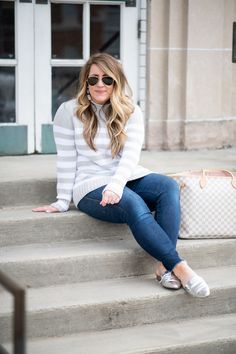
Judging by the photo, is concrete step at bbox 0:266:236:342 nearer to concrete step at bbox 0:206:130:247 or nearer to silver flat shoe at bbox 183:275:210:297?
silver flat shoe at bbox 183:275:210:297

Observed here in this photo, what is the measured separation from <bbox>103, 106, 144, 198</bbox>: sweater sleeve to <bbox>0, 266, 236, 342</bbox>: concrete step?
545 mm

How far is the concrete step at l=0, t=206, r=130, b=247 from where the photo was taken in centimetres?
473

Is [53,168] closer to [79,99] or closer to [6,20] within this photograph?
[79,99]

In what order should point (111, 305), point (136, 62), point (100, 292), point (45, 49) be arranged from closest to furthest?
point (111, 305) < point (100, 292) < point (45, 49) < point (136, 62)

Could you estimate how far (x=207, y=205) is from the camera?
4.91 metres

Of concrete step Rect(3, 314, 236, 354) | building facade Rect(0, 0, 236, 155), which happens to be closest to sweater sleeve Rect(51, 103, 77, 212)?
concrete step Rect(3, 314, 236, 354)

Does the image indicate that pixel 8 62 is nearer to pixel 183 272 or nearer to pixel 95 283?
pixel 95 283

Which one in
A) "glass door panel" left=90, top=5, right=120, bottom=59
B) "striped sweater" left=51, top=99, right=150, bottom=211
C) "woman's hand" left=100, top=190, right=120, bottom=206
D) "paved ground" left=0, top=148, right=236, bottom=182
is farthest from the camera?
"glass door panel" left=90, top=5, right=120, bottom=59

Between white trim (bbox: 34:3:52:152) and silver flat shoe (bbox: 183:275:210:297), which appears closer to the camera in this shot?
silver flat shoe (bbox: 183:275:210:297)

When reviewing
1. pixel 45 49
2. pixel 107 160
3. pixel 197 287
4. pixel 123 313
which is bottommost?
pixel 123 313

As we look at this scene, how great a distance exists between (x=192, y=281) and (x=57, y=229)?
92 cm

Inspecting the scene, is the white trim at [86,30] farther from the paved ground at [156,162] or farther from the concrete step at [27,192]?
the concrete step at [27,192]

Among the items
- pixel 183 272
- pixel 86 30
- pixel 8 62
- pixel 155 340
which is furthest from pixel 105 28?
pixel 155 340

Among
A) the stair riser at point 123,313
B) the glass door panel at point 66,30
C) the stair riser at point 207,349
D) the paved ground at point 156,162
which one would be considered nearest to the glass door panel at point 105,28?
the glass door panel at point 66,30
